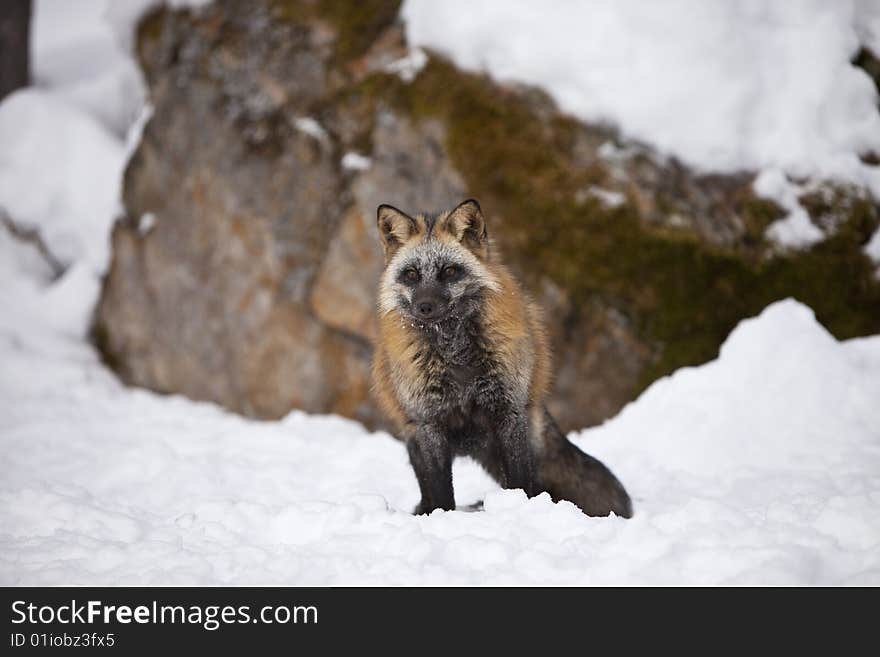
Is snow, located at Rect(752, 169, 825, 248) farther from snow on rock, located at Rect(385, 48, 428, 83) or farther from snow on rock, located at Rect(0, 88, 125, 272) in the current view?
snow on rock, located at Rect(0, 88, 125, 272)

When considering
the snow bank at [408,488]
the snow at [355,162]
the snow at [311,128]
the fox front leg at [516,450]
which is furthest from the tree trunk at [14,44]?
the fox front leg at [516,450]

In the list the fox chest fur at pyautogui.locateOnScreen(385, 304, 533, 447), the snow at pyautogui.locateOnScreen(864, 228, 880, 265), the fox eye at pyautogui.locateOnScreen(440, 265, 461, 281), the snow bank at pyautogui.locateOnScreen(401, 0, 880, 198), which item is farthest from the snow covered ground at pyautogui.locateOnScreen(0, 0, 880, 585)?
the snow bank at pyautogui.locateOnScreen(401, 0, 880, 198)

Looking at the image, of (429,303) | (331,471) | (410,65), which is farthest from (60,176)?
(429,303)

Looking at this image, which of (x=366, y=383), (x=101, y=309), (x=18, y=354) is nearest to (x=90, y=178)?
(x=101, y=309)

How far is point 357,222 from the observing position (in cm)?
769

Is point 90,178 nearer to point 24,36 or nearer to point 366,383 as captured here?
point 24,36

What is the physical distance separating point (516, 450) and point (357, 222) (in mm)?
4221

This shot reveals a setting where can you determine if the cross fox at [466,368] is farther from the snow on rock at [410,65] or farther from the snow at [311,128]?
the snow at [311,128]

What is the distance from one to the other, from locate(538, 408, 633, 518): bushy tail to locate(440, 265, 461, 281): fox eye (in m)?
1.15

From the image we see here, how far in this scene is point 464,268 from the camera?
4309 mm
